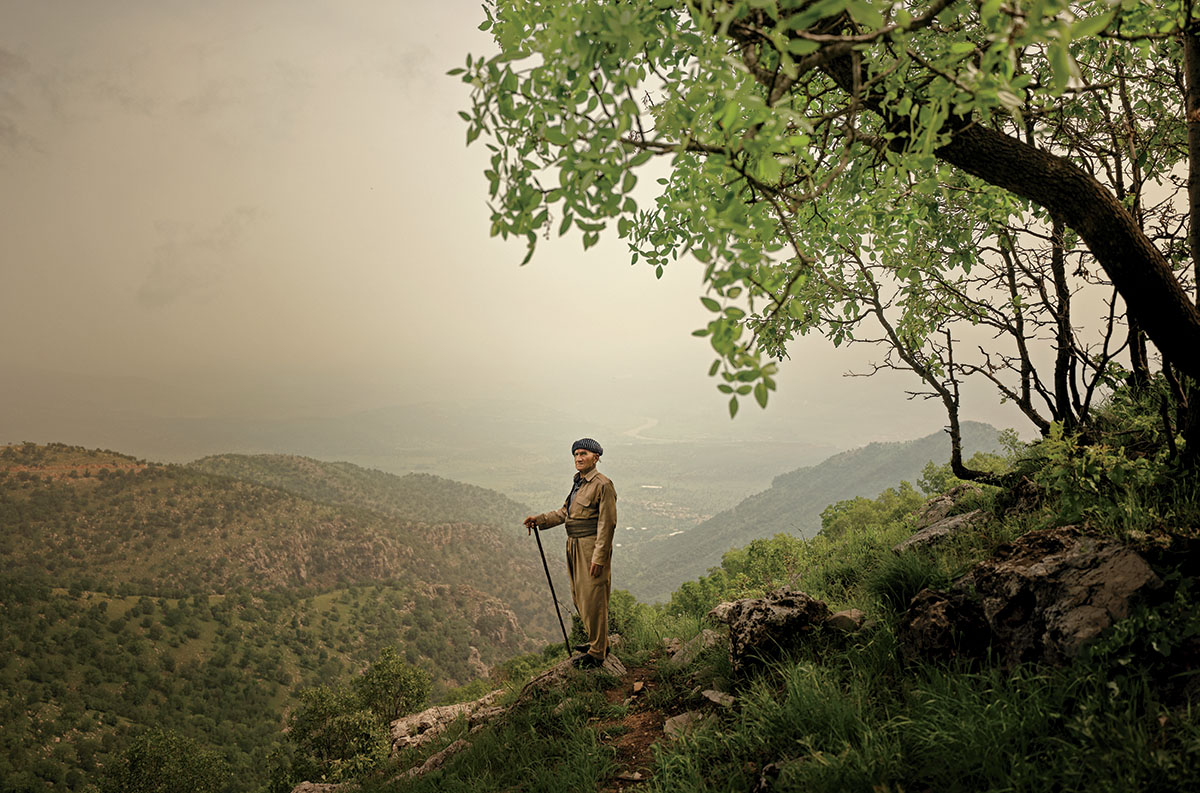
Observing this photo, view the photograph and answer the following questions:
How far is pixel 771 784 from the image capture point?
304 cm

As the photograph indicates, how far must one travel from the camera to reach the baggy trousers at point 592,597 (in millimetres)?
6434

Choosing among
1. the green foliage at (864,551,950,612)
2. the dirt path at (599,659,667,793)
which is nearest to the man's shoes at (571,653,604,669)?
the dirt path at (599,659,667,793)

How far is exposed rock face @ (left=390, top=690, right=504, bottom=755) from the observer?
7.53 meters

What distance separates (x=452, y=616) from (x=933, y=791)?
93536 mm

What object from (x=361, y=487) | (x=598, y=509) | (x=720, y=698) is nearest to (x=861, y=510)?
(x=598, y=509)

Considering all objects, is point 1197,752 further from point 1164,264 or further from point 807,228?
point 807,228

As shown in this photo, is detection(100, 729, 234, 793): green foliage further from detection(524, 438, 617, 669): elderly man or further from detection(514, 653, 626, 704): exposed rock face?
detection(524, 438, 617, 669): elderly man

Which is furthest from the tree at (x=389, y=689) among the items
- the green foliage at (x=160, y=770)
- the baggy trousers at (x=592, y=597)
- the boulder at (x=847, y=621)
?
the boulder at (x=847, y=621)

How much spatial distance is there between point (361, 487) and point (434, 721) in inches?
6462

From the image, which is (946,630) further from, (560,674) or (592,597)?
(560,674)

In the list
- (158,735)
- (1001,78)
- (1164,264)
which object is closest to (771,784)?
(1001,78)

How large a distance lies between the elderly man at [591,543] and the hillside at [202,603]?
54.8 metres

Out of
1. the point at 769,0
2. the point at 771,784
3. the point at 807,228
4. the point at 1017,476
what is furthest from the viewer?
the point at 1017,476

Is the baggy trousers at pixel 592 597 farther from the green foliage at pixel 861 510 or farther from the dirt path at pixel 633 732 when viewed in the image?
the green foliage at pixel 861 510
